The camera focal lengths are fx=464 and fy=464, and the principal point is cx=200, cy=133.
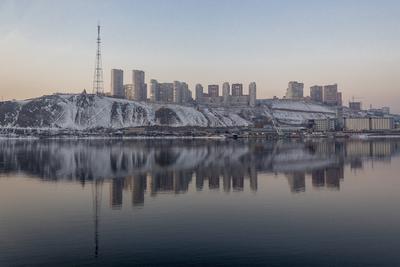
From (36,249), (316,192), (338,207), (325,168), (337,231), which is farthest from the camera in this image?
(325,168)

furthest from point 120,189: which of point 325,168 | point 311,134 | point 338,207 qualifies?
point 311,134

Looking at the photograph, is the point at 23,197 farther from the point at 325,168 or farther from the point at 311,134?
the point at 311,134

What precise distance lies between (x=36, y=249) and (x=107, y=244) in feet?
7.93

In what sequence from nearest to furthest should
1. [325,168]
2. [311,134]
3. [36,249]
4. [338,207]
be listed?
[36,249] < [338,207] < [325,168] < [311,134]

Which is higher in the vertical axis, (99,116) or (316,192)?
(99,116)

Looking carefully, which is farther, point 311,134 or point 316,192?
point 311,134

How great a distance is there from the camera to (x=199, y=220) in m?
20.8

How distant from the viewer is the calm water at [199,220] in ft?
50.0

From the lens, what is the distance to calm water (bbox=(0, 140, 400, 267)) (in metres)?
15.2

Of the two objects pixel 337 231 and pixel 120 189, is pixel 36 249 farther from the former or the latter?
pixel 120 189

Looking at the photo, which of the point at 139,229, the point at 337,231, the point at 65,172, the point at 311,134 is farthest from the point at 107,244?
the point at 311,134

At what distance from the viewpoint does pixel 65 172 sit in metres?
42.1

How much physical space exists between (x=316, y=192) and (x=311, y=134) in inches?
6534

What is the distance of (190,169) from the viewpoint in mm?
43906
